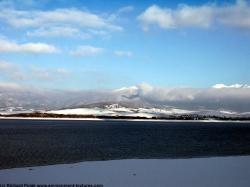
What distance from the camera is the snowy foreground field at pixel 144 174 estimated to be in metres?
18.8

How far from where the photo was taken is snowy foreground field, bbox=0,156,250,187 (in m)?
18.8

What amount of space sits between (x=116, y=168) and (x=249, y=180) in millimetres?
7726

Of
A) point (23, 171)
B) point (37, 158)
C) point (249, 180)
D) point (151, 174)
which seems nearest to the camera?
point (249, 180)

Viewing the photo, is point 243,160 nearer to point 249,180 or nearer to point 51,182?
point 249,180

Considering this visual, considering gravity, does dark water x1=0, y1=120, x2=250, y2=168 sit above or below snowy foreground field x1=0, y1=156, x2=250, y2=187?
below

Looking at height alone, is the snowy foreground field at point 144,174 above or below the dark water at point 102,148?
above

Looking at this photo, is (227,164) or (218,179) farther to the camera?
(227,164)

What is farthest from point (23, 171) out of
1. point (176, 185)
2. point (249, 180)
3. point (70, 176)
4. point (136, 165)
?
point (249, 180)

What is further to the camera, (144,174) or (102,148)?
(102,148)

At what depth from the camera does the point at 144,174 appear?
69.4 ft

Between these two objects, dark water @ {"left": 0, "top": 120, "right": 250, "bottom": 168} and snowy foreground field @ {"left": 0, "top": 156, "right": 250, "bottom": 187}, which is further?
dark water @ {"left": 0, "top": 120, "right": 250, "bottom": 168}

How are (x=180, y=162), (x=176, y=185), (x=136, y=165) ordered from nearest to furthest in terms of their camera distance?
(x=176, y=185)
(x=136, y=165)
(x=180, y=162)

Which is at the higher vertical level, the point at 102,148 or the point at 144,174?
the point at 144,174

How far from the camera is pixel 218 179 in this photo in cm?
1967
